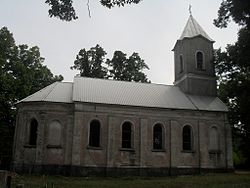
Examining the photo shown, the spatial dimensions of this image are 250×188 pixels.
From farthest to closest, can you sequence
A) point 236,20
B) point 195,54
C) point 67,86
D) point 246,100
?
point 195,54 → point 67,86 → point 246,100 → point 236,20

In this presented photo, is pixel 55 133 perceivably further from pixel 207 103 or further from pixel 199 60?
pixel 199 60

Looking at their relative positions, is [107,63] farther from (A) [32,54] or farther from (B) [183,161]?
(B) [183,161]

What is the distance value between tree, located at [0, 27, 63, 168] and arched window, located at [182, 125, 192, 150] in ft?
58.7

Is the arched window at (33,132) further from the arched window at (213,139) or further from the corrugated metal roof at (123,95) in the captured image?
the arched window at (213,139)

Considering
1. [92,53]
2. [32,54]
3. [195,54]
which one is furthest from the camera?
[92,53]

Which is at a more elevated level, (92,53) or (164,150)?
(92,53)

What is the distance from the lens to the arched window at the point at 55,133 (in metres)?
27.6

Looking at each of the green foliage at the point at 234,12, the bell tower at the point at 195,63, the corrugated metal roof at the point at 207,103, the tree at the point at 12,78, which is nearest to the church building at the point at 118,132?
the corrugated metal roof at the point at 207,103

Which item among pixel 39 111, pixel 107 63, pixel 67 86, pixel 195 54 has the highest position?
pixel 107 63

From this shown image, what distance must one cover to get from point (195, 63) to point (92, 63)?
19.7 meters

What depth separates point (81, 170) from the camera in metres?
27.1

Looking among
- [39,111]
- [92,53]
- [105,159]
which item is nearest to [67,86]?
[39,111]

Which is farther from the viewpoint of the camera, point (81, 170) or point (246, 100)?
point (246, 100)

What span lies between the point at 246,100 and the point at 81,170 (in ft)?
52.3
